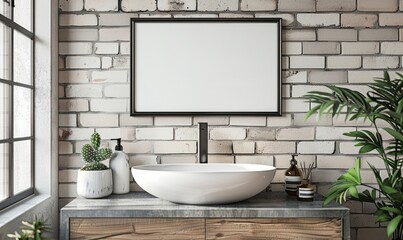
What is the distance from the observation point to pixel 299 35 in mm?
2617

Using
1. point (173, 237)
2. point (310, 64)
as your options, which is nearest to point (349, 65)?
point (310, 64)

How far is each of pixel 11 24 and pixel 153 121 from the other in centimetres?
89

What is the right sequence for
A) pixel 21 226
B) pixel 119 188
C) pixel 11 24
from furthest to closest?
pixel 119 188
pixel 11 24
pixel 21 226

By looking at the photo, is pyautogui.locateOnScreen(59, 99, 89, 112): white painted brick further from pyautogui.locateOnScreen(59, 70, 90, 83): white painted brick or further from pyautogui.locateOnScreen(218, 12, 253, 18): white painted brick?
pyautogui.locateOnScreen(218, 12, 253, 18): white painted brick

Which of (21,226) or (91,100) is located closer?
(21,226)

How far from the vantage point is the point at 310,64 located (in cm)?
261

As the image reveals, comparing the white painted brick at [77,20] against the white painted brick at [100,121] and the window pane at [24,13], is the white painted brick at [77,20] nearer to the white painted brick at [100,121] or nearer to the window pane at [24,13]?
the window pane at [24,13]

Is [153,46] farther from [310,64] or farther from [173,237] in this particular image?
[173,237]

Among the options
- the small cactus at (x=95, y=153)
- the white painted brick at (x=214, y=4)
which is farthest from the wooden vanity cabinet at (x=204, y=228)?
the white painted brick at (x=214, y=4)

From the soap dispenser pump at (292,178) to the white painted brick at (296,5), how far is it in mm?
835

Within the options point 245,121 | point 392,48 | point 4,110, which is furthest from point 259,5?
point 4,110

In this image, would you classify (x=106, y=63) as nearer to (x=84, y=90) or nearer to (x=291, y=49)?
(x=84, y=90)

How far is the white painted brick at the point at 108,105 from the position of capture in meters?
2.62

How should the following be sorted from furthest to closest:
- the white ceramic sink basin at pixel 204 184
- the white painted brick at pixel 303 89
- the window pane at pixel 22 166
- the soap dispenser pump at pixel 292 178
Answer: the white painted brick at pixel 303 89 < the soap dispenser pump at pixel 292 178 < the window pane at pixel 22 166 < the white ceramic sink basin at pixel 204 184
